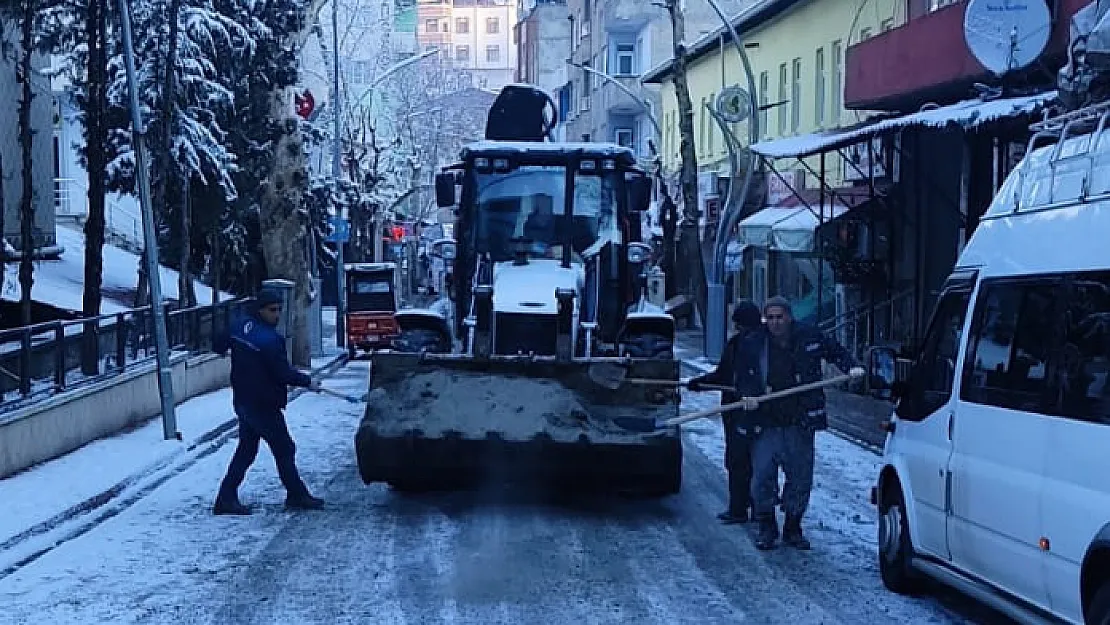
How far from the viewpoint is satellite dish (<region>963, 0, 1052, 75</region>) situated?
16344 millimetres

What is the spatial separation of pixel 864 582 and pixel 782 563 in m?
0.69

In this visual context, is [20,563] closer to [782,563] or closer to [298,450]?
[782,563]

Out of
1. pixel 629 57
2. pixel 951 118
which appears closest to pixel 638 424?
pixel 951 118

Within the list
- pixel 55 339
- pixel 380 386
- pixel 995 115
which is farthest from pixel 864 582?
pixel 55 339

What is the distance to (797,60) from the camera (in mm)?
33500

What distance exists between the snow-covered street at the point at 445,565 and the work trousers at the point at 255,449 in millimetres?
238

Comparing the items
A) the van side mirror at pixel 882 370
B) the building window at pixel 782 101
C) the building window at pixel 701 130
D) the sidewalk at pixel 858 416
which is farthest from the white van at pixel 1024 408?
the building window at pixel 701 130

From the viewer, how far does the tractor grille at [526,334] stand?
12445 millimetres

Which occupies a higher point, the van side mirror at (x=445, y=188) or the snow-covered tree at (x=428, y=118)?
the snow-covered tree at (x=428, y=118)

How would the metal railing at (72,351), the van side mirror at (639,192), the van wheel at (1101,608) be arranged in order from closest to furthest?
the van wheel at (1101,608) → the metal railing at (72,351) → the van side mirror at (639,192)

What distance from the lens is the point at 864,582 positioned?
9.12m

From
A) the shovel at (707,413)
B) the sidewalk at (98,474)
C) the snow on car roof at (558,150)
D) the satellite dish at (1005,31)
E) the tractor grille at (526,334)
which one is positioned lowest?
the sidewalk at (98,474)

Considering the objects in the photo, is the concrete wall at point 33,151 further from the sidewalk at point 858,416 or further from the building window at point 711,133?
the building window at point 711,133

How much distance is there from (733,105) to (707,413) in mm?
21073
